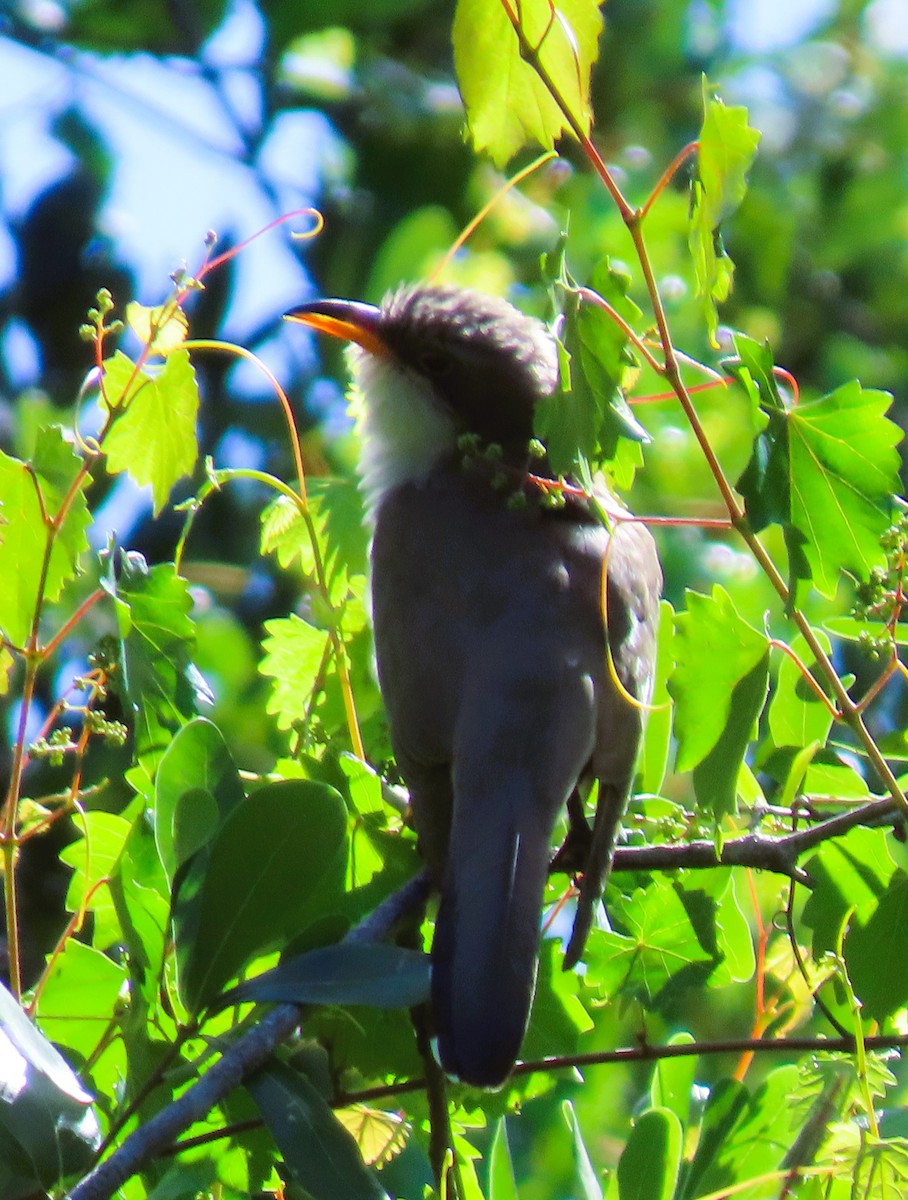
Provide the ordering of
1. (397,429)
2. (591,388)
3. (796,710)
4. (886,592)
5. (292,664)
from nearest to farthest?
(591,388), (886,592), (796,710), (292,664), (397,429)

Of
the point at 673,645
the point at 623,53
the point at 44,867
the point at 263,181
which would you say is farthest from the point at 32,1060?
the point at 623,53

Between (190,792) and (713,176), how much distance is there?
3.51ft

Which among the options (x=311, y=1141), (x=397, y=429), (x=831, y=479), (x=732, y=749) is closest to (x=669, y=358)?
(x=831, y=479)

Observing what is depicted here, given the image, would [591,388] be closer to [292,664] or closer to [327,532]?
[292,664]

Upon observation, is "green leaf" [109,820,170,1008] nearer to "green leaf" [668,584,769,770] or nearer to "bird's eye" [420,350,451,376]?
"green leaf" [668,584,769,770]

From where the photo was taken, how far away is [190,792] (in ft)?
6.90

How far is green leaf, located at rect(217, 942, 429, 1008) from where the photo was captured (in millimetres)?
1920

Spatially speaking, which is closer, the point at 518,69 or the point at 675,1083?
the point at 518,69

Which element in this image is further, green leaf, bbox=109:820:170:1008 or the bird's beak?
the bird's beak

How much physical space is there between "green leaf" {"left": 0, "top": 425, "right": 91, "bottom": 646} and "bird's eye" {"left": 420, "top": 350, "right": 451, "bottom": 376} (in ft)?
4.57

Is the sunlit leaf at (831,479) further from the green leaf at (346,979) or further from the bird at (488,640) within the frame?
the green leaf at (346,979)

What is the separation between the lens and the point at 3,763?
15.1ft

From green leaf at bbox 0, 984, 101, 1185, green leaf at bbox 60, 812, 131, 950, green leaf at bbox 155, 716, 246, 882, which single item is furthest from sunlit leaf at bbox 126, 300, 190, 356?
green leaf at bbox 0, 984, 101, 1185

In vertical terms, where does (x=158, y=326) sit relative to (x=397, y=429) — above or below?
above
